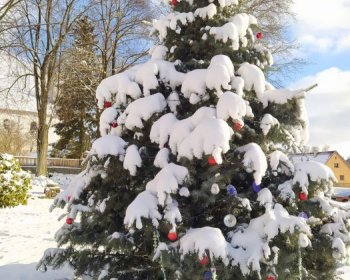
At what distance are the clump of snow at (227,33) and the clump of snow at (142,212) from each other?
5.73 feet

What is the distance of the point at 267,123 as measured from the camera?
12.7 feet

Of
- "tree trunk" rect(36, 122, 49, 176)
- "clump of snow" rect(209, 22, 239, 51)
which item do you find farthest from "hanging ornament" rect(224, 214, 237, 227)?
"tree trunk" rect(36, 122, 49, 176)

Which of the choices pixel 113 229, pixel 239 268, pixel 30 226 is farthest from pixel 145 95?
pixel 30 226

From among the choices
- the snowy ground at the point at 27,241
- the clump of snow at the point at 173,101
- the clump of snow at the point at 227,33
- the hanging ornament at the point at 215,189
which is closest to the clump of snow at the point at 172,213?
the hanging ornament at the point at 215,189

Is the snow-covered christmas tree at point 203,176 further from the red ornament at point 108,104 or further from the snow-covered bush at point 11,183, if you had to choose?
the snow-covered bush at point 11,183

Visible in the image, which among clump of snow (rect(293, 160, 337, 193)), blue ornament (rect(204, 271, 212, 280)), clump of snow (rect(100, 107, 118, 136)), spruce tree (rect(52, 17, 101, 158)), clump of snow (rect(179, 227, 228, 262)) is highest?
spruce tree (rect(52, 17, 101, 158))

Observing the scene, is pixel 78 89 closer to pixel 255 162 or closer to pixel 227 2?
pixel 227 2

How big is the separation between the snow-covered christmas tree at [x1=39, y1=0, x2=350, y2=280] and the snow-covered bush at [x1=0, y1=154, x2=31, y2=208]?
348 inches

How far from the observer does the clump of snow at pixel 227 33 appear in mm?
3990

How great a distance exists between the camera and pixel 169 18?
14.7 ft

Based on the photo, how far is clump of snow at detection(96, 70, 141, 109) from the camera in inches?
160

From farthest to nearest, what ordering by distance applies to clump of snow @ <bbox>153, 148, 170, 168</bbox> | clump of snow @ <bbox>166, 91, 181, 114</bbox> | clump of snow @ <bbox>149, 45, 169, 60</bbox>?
clump of snow @ <bbox>149, 45, 169, 60</bbox> → clump of snow @ <bbox>166, 91, 181, 114</bbox> → clump of snow @ <bbox>153, 148, 170, 168</bbox>

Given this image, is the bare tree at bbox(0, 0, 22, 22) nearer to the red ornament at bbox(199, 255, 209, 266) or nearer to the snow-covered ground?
the snow-covered ground

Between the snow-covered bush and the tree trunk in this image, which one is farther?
the tree trunk
